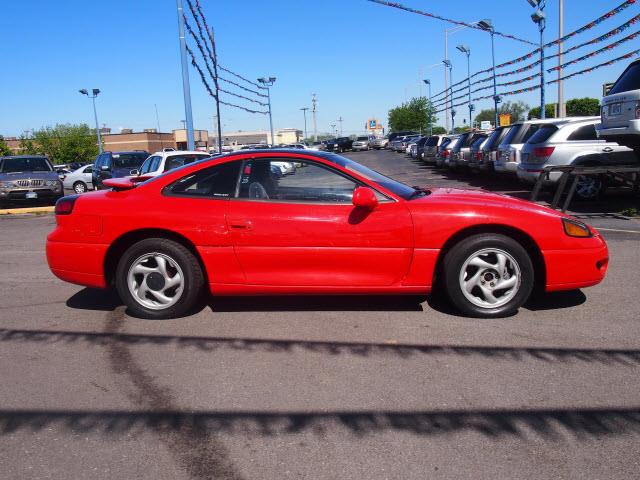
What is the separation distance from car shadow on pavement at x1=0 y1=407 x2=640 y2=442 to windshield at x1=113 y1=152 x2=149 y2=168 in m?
16.3

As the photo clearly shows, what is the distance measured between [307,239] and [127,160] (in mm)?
15675

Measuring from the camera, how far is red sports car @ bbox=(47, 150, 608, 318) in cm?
464

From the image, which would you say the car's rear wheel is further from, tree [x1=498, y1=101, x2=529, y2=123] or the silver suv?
tree [x1=498, y1=101, x2=529, y2=123]

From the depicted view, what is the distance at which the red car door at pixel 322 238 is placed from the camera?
4.64m

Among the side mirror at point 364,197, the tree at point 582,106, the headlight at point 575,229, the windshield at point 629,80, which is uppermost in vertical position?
the tree at point 582,106

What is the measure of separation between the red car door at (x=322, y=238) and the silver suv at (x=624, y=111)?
7.34 metres

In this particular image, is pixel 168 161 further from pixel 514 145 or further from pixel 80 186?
pixel 80 186

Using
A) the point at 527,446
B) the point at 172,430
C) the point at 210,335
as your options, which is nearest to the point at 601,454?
the point at 527,446

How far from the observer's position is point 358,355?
13.3 feet

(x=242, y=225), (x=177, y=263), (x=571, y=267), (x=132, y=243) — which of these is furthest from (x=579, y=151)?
(x=132, y=243)

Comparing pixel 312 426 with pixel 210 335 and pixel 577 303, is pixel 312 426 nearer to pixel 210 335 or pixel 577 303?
pixel 210 335

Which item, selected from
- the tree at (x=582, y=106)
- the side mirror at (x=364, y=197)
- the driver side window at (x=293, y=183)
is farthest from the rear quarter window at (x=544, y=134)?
the tree at (x=582, y=106)

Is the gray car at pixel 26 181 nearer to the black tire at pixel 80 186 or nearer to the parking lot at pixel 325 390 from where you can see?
the black tire at pixel 80 186

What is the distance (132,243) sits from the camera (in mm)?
5051
